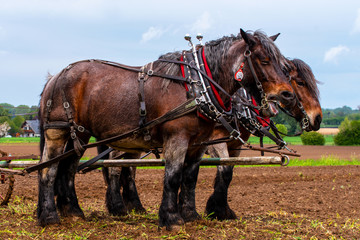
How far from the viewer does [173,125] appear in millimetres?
4211

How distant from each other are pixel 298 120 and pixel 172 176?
2494mm

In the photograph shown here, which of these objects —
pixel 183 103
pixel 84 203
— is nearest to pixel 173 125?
pixel 183 103

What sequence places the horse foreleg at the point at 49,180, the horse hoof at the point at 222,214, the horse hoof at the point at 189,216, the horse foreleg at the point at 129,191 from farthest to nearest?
1. the horse foreleg at the point at 129,191
2. the horse hoof at the point at 222,214
3. the horse hoof at the point at 189,216
4. the horse foreleg at the point at 49,180

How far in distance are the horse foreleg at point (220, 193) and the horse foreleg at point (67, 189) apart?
1.80 m

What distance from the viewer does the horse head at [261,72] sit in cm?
423

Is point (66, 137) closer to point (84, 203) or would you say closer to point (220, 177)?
point (220, 177)

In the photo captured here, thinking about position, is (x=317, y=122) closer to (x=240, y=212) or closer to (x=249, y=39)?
(x=240, y=212)

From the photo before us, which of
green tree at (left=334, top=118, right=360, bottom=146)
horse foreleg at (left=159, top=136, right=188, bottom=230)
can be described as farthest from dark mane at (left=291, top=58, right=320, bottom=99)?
green tree at (left=334, top=118, right=360, bottom=146)

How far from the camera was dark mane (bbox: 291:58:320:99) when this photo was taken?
6.16 m

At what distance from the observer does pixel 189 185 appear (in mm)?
5043

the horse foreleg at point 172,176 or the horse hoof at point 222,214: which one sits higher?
the horse foreleg at point 172,176

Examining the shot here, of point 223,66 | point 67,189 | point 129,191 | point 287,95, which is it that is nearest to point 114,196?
point 129,191

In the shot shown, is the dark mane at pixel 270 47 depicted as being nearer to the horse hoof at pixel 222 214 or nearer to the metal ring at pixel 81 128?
the metal ring at pixel 81 128

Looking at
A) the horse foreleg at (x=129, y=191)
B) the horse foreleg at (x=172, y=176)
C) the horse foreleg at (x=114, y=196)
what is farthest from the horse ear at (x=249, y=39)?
the horse foreleg at (x=129, y=191)
